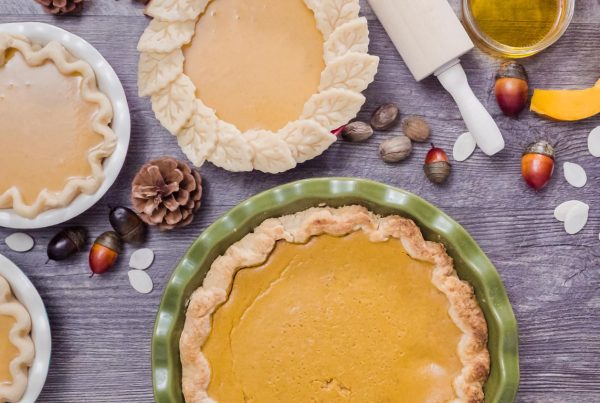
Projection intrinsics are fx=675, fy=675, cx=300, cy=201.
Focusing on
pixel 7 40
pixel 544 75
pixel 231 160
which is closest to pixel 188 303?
pixel 231 160

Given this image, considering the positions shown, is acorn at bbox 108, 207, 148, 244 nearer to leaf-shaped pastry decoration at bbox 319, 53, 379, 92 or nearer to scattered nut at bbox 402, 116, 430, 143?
leaf-shaped pastry decoration at bbox 319, 53, 379, 92

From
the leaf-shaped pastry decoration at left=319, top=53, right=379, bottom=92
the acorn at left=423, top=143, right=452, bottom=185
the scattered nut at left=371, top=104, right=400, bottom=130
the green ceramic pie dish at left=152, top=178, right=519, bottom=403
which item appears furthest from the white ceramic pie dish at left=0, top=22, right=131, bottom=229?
the acorn at left=423, top=143, right=452, bottom=185

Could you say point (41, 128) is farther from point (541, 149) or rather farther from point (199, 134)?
point (541, 149)

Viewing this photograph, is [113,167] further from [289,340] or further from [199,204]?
[289,340]

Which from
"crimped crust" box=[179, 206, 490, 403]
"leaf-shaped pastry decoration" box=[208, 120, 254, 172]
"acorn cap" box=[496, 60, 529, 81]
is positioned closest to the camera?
"crimped crust" box=[179, 206, 490, 403]

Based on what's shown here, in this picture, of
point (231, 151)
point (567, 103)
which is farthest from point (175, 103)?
point (567, 103)

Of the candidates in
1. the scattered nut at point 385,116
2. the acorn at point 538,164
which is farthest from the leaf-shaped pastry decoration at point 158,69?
the acorn at point 538,164
